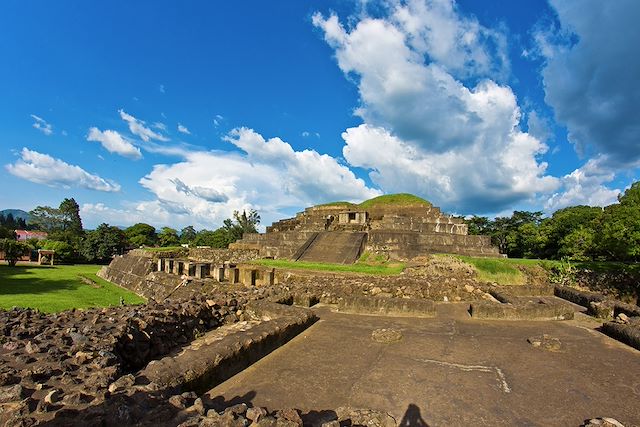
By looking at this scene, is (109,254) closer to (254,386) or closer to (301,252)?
(301,252)

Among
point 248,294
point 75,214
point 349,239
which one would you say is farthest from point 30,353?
point 75,214

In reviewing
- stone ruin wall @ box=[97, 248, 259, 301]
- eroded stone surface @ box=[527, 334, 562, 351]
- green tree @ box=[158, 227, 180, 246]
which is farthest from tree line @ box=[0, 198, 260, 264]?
eroded stone surface @ box=[527, 334, 562, 351]

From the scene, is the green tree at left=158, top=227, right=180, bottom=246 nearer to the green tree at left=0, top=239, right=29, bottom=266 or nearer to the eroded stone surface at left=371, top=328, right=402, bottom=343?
the green tree at left=0, top=239, right=29, bottom=266

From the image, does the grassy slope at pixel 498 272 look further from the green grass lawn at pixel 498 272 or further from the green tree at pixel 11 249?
the green tree at pixel 11 249

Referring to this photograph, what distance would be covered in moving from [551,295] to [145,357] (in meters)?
11.1

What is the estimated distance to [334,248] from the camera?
15.7m

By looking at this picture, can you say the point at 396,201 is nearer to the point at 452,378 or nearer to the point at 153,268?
the point at 153,268

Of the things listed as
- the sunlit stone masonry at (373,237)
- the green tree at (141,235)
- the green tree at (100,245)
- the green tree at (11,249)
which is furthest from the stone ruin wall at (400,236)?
the green tree at (141,235)

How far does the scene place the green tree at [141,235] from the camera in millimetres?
50956

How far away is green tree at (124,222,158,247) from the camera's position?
167 ft

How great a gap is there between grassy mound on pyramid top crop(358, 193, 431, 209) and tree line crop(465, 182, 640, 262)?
1014 cm

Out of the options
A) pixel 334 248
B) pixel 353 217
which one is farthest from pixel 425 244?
pixel 353 217

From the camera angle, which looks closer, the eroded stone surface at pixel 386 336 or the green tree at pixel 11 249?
the eroded stone surface at pixel 386 336

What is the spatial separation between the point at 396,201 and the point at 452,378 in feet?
77.0
